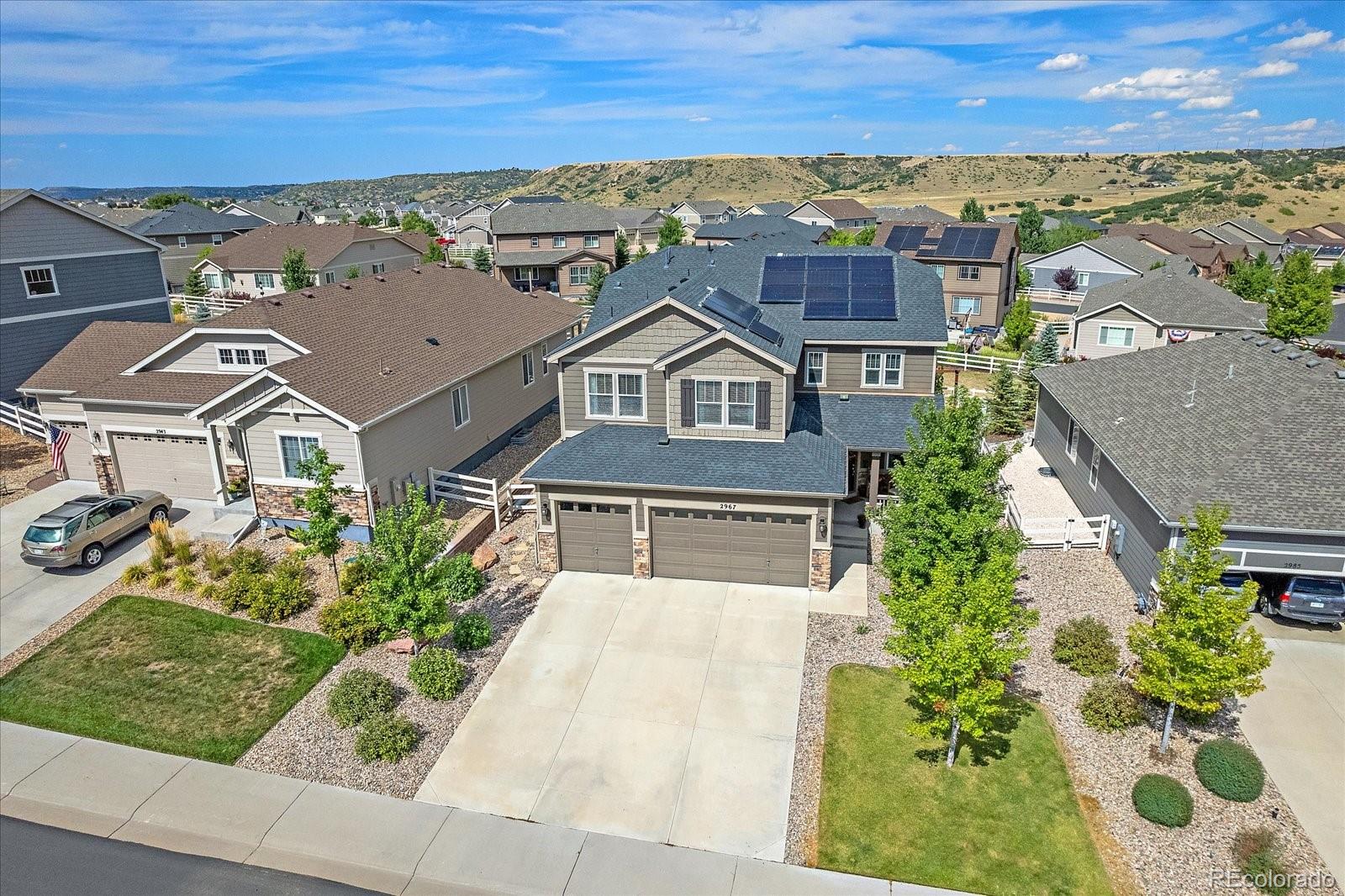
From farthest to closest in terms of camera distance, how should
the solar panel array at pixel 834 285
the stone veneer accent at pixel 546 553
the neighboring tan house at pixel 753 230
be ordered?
the neighboring tan house at pixel 753 230 → the solar panel array at pixel 834 285 → the stone veneer accent at pixel 546 553

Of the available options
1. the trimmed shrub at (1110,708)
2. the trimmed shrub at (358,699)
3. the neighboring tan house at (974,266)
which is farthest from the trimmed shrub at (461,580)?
the neighboring tan house at (974,266)

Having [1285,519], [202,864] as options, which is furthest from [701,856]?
[1285,519]

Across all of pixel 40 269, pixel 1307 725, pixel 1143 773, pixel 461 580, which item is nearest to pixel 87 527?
pixel 461 580

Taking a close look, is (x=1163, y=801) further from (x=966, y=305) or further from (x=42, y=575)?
(x=966, y=305)

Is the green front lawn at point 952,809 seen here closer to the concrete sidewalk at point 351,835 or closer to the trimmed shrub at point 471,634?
the concrete sidewalk at point 351,835

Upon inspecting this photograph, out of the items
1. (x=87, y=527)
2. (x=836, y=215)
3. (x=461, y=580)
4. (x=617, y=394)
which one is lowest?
(x=87, y=527)

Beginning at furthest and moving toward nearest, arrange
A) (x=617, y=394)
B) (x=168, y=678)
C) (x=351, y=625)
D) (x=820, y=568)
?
(x=617, y=394) < (x=820, y=568) < (x=351, y=625) < (x=168, y=678)

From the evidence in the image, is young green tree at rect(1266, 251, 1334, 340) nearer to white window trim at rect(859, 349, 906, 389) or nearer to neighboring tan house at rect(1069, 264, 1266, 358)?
neighboring tan house at rect(1069, 264, 1266, 358)
